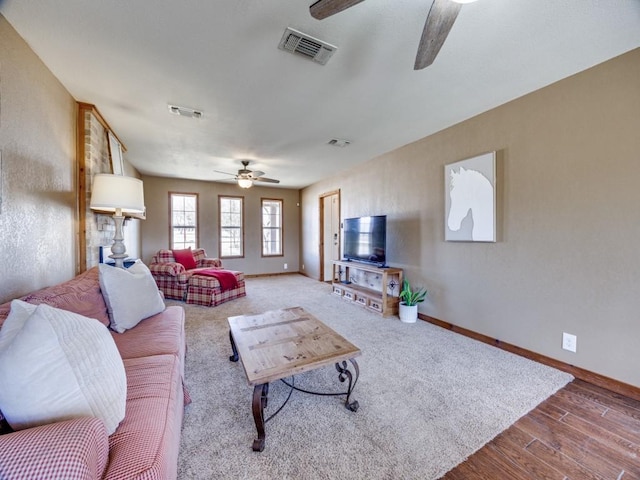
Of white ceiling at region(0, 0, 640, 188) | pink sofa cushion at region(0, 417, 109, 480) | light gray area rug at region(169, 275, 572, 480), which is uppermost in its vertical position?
white ceiling at region(0, 0, 640, 188)

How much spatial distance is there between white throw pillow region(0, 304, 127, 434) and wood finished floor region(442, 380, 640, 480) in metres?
1.53

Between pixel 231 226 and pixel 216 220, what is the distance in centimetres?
39

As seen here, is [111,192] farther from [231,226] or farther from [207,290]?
[231,226]

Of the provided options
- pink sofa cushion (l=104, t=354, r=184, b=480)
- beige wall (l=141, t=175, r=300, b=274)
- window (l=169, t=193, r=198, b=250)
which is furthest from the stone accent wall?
window (l=169, t=193, r=198, b=250)

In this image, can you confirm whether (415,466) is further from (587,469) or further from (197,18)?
(197,18)

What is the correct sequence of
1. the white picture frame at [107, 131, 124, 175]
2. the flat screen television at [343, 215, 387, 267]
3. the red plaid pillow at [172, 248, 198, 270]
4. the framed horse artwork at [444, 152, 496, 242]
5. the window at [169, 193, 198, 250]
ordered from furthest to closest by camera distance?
the window at [169, 193, 198, 250], the red plaid pillow at [172, 248, 198, 270], the flat screen television at [343, 215, 387, 267], the white picture frame at [107, 131, 124, 175], the framed horse artwork at [444, 152, 496, 242]

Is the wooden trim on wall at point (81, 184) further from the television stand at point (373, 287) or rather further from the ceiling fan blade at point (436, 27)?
the television stand at point (373, 287)

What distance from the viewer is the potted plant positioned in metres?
3.43

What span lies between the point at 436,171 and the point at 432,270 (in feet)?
4.21

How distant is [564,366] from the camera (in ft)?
7.27

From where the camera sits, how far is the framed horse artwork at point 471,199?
2.72 m

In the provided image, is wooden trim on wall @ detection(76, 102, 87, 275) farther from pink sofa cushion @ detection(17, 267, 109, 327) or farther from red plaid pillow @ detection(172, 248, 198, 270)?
red plaid pillow @ detection(172, 248, 198, 270)

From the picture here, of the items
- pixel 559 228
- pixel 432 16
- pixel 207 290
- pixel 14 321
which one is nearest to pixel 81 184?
pixel 207 290

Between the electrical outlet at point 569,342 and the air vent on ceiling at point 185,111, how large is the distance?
4046mm
